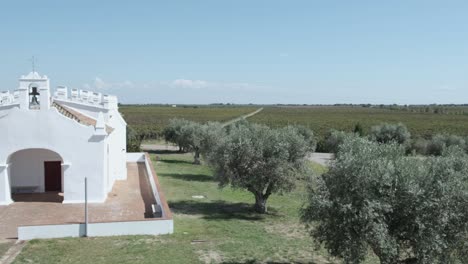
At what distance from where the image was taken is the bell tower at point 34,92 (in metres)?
21.8

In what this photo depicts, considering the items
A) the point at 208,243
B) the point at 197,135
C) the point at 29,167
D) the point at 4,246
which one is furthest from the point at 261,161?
the point at 197,135

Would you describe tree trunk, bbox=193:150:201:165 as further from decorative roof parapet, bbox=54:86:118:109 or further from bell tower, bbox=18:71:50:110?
bell tower, bbox=18:71:50:110

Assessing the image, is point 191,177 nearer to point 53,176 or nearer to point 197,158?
point 197,158

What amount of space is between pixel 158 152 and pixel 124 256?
1721 inches

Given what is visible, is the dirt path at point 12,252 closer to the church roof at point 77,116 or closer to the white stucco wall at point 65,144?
the white stucco wall at point 65,144

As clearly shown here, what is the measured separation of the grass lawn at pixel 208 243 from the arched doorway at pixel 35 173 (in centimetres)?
691

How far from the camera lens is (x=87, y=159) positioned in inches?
871

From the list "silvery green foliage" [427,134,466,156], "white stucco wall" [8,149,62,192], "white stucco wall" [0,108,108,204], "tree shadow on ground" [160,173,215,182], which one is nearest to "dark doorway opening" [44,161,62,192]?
"white stucco wall" [8,149,62,192]

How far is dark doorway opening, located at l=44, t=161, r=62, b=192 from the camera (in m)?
24.5

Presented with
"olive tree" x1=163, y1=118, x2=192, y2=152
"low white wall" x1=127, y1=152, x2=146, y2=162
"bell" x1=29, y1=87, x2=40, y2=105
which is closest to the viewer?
"bell" x1=29, y1=87, x2=40, y2=105

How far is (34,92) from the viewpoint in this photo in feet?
74.5

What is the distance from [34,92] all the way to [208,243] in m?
13.0

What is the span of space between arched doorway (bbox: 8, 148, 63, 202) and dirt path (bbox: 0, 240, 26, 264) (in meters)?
7.53

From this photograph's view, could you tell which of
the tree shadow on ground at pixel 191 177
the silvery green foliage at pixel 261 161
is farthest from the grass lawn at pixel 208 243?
the tree shadow on ground at pixel 191 177
